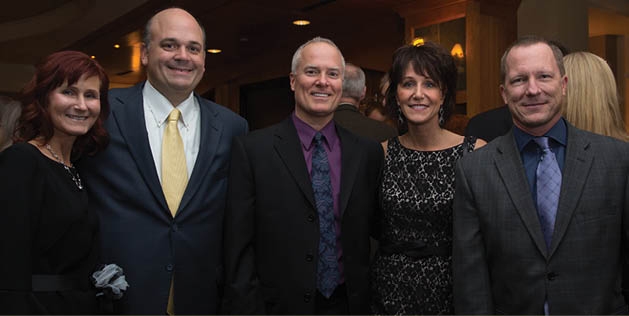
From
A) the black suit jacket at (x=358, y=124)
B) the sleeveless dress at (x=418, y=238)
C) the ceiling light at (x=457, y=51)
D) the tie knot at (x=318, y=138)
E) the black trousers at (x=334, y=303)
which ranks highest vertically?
the ceiling light at (x=457, y=51)

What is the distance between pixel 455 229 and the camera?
6.93 feet

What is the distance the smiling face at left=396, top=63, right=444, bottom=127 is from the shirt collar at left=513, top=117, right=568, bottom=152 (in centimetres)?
37

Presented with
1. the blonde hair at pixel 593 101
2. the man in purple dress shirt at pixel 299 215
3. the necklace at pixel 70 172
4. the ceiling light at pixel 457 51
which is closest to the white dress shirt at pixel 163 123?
the man in purple dress shirt at pixel 299 215

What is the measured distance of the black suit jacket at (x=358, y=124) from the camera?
345cm

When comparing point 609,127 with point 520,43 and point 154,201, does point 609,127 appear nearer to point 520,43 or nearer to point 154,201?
point 520,43

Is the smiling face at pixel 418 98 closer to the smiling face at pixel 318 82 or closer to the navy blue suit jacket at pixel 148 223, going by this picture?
the smiling face at pixel 318 82

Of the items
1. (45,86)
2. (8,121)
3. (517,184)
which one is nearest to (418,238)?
(517,184)

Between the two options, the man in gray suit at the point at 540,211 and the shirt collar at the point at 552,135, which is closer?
the man in gray suit at the point at 540,211

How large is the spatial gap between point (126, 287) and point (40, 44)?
1005cm

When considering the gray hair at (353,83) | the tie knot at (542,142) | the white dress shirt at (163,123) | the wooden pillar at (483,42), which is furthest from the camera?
the wooden pillar at (483,42)

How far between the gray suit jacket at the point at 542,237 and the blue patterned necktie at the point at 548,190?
0.03m

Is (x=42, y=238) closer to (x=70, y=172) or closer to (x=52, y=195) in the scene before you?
(x=52, y=195)

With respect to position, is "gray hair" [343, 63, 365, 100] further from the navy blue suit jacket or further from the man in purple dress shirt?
the navy blue suit jacket

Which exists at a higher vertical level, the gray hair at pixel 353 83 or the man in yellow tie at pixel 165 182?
the gray hair at pixel 353 83
